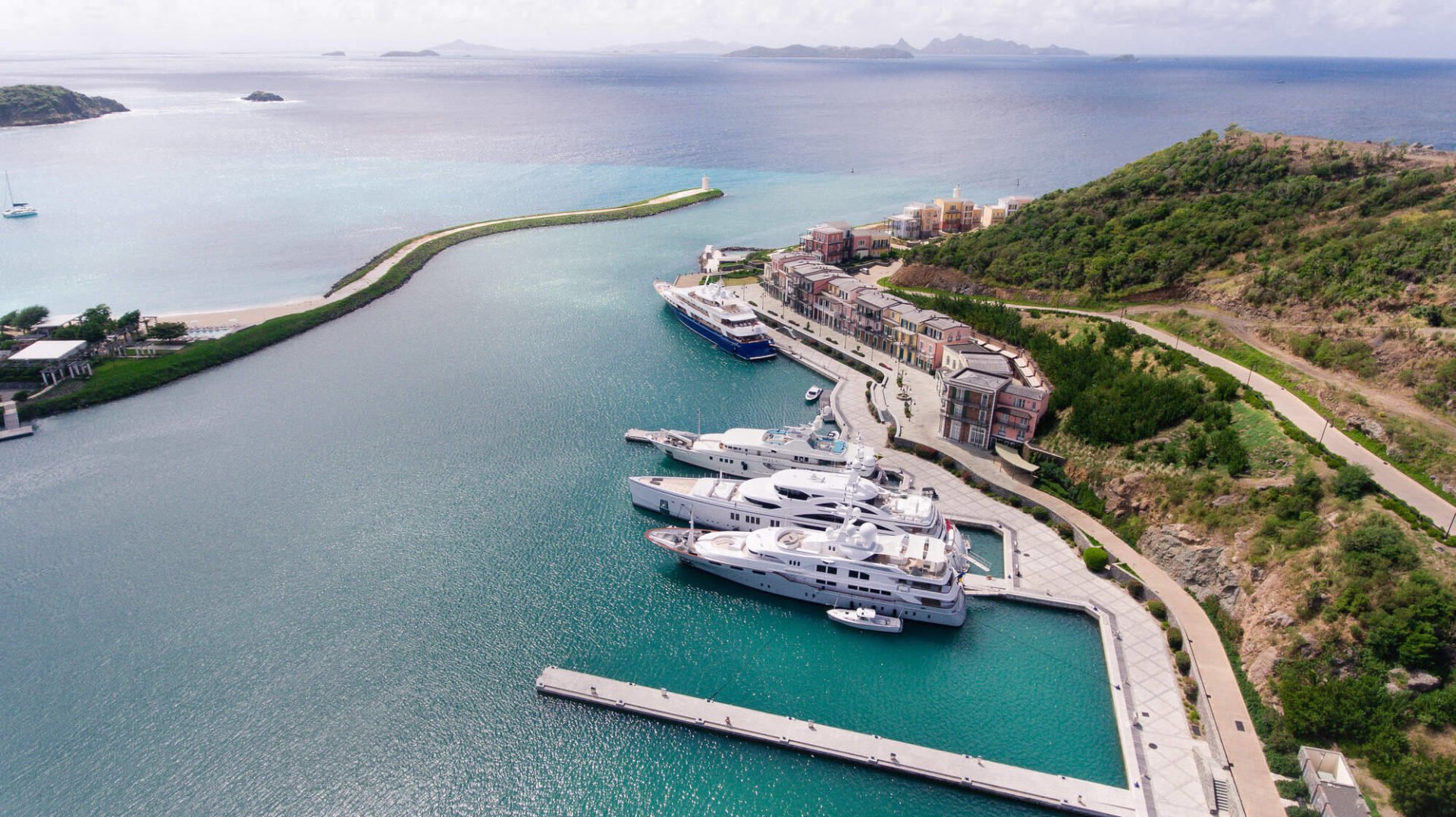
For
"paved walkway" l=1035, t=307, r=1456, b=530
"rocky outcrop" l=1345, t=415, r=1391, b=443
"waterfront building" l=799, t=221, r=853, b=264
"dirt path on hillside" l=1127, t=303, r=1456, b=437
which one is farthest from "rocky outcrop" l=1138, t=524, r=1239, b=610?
"waterfront building" l=799, t=221, r=853, b=264

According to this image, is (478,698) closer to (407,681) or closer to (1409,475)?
(407,681)

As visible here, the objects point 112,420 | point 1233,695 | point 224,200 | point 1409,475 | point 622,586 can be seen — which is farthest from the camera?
point 224,200

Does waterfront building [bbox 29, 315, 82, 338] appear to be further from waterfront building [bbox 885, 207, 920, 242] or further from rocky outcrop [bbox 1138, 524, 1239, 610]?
waterfront building [bbox 885, 207, 920, 242]

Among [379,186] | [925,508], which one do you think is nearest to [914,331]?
[925,508]

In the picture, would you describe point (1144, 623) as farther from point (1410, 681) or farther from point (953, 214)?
point (953, 214)

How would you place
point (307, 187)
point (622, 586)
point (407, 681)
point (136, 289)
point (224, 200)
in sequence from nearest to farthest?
point (407, 681), point (622, 586), point (136, 289), point (224, 200), point (307, 187)

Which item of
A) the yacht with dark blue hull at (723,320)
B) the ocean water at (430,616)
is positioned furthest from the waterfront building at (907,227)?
the ocean water at (430,616)

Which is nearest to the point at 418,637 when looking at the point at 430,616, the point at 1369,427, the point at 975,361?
the point at 430,616

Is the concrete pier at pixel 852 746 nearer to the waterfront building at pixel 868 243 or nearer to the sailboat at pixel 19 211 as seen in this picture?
the waterfront building at pixel 868 243
